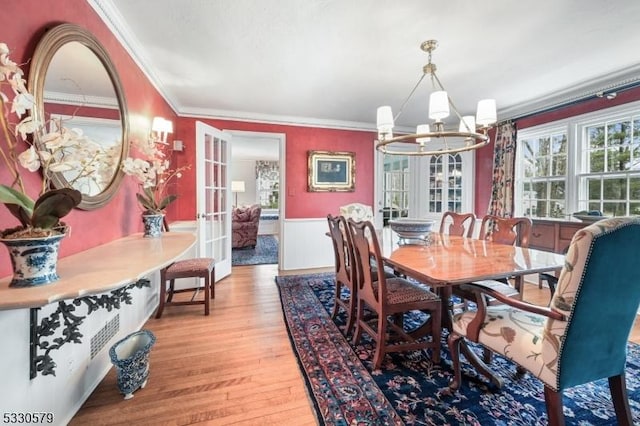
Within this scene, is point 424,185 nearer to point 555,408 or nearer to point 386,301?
point 386,301

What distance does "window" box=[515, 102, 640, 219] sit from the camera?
285 cm

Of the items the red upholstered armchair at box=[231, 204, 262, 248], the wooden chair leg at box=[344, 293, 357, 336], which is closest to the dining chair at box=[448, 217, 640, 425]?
the wooden chair leg at box=[344, 293, 357, 336]

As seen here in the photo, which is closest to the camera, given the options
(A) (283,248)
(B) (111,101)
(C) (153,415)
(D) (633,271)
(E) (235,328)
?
(D) (633,271)

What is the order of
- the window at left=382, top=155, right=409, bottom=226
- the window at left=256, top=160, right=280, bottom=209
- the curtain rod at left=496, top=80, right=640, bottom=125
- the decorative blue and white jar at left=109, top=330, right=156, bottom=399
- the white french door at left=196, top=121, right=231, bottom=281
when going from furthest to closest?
the window at left=256, top=160, right=280, bottom=209
the window at left=382, top=155, right=409, bottom=226
the white french door at left=196, top=121, right=231, bottom=281
the curtain rod at left=496, top=80, right=640, bottom=125
the decorative blue and white jar at left=109, top=330, right=156, bottom=399

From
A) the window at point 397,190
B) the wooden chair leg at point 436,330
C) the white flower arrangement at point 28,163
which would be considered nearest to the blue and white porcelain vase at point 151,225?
the white flower arrangement at point 28,163

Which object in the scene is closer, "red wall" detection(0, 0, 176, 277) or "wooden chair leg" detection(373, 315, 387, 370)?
"red wall" detection(0, 0, 176, 277)

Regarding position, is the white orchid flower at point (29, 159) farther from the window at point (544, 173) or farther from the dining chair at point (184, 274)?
the window at point (544, 173)

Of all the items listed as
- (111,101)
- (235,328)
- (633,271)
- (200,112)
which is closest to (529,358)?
(633,271)

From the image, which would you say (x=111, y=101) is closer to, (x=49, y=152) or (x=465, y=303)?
(x=49, y=152)

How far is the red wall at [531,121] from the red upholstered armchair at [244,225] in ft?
13.8

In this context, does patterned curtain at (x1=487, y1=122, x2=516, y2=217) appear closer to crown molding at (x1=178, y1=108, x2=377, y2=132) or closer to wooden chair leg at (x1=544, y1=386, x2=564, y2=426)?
crown molding at (x1=178, y1=108, x2=377, y2=132)

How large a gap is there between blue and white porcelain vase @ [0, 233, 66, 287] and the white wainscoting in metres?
3.35

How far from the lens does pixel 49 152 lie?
1.10 metres

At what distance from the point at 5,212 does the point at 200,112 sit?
126 inches
